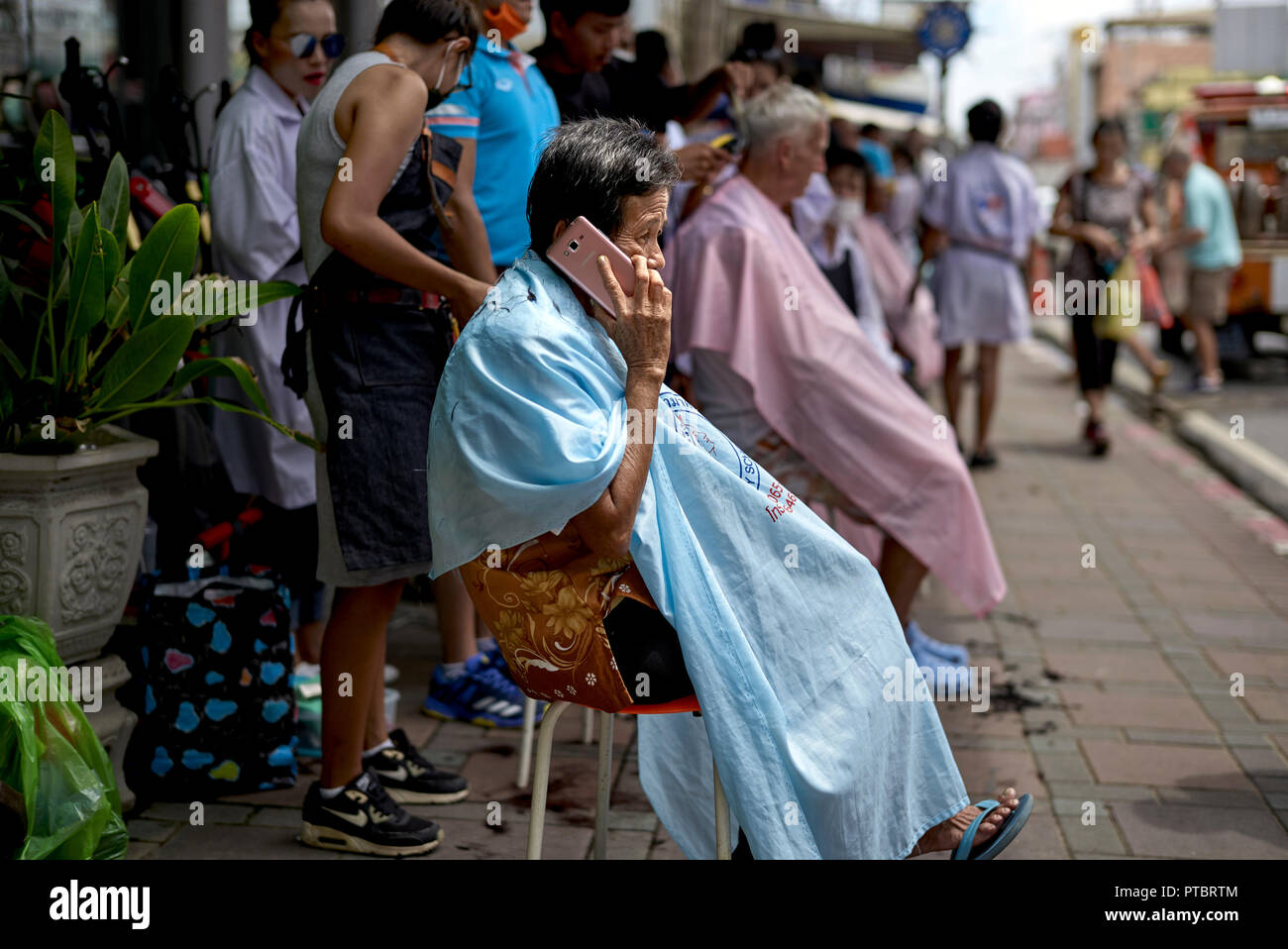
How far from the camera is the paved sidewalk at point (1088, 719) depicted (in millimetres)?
3375

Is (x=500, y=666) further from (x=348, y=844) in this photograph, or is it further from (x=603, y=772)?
(x=603, y=772)

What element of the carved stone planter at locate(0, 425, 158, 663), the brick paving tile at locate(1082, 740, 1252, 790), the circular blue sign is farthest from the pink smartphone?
the circular blue sign

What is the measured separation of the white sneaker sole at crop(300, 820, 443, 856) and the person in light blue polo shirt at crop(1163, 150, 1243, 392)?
922cm

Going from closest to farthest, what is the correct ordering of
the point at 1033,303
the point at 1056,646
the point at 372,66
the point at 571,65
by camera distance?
the point at 372,66 → the point at 571,65 → the point at 1056,646 → the point at 1033,303

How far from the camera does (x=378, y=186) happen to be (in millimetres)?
2965

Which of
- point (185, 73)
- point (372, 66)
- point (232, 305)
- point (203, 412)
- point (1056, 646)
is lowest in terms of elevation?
point (1056, 646)

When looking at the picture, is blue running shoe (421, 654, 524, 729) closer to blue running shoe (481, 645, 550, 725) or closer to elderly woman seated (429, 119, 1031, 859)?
blue running shoe (481, 645, 550, 725)

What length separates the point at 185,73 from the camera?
226 inches

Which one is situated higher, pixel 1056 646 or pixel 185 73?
pixel 185 73

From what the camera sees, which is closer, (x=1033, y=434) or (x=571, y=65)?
(x=571, y=65)

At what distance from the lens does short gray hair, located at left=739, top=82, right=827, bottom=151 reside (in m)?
4.23
